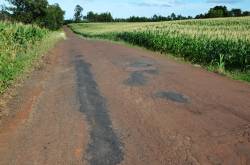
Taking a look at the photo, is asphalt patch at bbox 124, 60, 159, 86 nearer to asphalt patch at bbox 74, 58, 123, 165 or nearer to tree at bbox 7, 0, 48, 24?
A: asphalt patch at bbox 74, 58, 123, 165

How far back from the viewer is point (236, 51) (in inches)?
662

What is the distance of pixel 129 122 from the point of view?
7781 mm

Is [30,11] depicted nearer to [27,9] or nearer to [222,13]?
[27,9]

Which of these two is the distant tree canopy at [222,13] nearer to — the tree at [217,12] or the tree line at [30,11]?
the tree at [217,12]

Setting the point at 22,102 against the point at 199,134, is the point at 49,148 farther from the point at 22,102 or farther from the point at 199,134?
the point at 22,102

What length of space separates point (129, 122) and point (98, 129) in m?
0.71

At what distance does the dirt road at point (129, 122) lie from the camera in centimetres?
604

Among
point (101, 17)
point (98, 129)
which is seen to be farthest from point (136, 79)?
point (101, 17)

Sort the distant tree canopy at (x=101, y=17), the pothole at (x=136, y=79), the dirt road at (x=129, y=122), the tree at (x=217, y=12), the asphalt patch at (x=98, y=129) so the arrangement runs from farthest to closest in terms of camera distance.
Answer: the distant tree canopy at (x=101, y=17) < the tree at (x=217, y=12) < the pothole at (x=136, y=79) < the dirt road at (x=129, y=122) < the asphalt patch at (x=98, y=129)

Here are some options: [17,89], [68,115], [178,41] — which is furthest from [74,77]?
[178,41]

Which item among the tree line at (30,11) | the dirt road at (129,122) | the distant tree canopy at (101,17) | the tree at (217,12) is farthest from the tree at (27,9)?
the distant tree canopy at (101,17)

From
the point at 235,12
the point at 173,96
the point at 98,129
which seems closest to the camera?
the point at 98,129

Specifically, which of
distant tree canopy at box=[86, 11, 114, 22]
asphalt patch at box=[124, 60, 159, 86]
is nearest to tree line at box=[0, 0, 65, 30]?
asphalt patch at box=[124, 60, 159, 86]

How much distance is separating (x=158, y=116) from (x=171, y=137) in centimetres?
137
